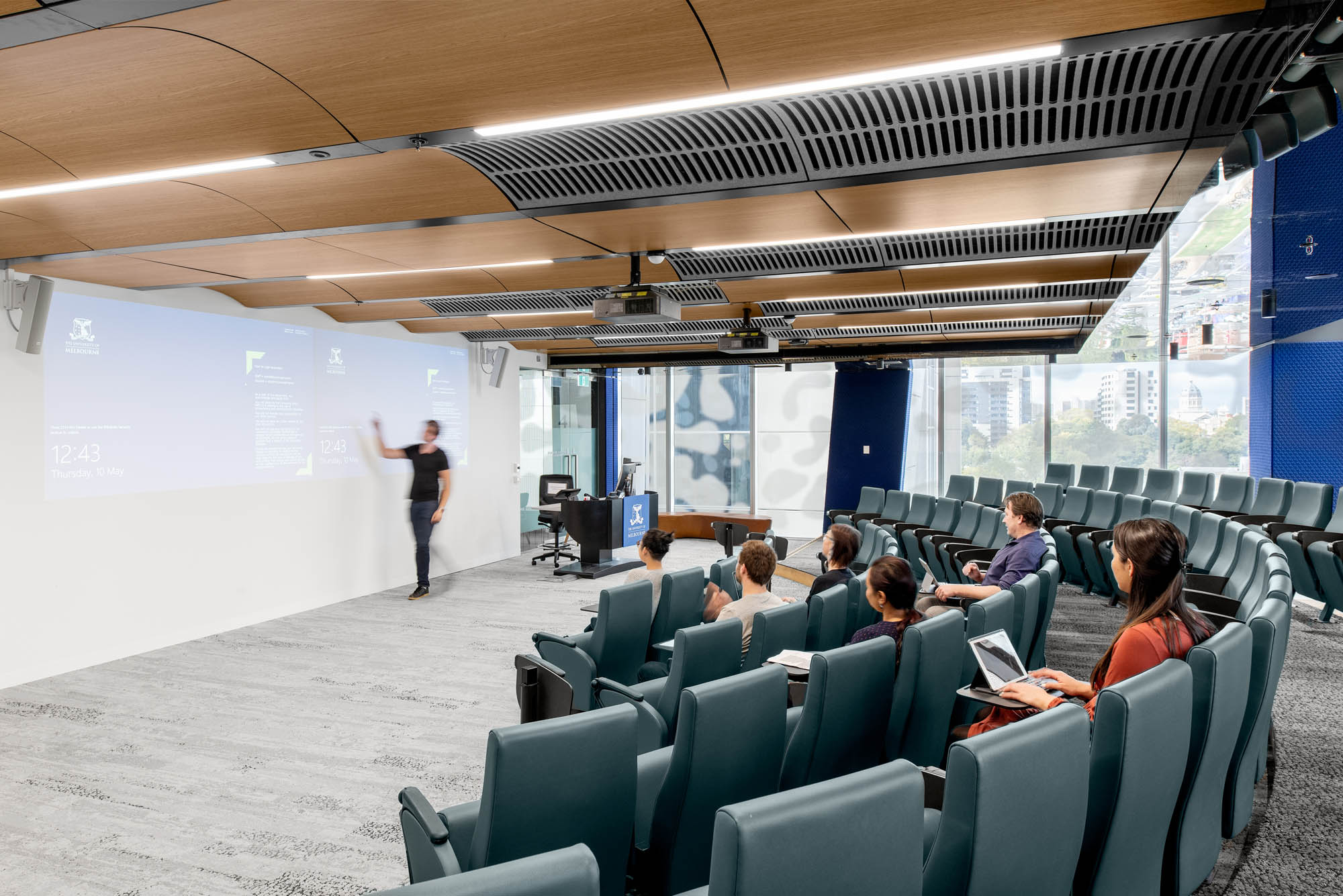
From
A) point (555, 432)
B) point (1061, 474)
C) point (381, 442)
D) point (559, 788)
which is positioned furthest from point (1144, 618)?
point (555, 432)

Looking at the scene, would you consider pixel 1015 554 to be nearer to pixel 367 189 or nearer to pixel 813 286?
pixel 813 286

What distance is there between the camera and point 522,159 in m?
3.63

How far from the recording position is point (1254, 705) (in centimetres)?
305

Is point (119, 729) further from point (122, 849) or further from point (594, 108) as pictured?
point (594, 108)

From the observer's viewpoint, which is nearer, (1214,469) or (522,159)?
(522,159)

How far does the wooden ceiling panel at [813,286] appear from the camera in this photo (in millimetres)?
6711

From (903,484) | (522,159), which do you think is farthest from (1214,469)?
(522,159)

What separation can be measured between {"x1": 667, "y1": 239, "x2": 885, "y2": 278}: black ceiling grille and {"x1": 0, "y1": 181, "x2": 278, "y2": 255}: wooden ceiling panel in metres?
2.80

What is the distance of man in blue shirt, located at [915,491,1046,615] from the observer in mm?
5254

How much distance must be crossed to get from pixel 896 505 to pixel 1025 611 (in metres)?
6.35

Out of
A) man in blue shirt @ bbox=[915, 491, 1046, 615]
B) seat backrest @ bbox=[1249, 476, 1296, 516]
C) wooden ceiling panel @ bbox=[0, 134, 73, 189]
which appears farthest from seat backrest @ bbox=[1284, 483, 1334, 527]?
wooden ceiling panel @ bbox=[0, 134, 73, 189]

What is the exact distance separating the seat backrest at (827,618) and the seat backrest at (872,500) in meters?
6.69

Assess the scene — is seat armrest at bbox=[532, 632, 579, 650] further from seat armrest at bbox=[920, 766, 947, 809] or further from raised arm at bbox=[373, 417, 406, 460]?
raised arm at bbox=[373, 417, 406, 460]

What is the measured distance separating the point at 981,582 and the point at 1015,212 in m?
2.72
